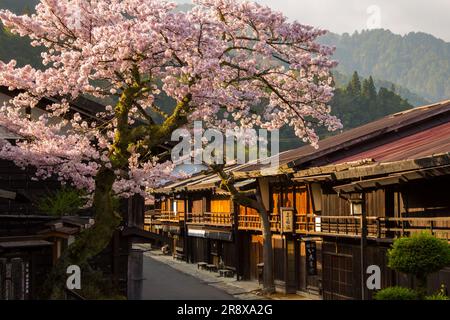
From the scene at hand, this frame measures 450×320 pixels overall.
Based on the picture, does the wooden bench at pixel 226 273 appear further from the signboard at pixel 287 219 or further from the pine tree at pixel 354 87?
A: the pine tree at pixel 354 87

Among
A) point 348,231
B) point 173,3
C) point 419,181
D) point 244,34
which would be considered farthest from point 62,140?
point 348,231

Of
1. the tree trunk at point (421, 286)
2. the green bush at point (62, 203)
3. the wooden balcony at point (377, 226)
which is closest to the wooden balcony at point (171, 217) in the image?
the wooden balcony at point (377, 226)

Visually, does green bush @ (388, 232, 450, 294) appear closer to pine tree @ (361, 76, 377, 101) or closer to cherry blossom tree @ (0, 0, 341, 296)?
cherry blossom tree @ (0, 0, 341, 296)

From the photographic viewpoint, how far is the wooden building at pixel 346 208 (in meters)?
22.6

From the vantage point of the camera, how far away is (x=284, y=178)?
117ft

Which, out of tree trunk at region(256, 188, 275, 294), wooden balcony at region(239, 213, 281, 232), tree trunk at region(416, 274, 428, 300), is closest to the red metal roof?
tree trunk at region(256, 188, 275, 294)

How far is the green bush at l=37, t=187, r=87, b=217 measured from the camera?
23484 millimetres

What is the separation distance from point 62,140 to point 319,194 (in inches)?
675

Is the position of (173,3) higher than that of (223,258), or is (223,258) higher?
(173,3)

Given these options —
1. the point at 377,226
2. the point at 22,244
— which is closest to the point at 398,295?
the point at 377,226

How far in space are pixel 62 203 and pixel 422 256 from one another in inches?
550

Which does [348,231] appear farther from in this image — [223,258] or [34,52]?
[34,52]

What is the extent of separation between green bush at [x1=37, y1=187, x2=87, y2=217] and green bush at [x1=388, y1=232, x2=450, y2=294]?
12934 mm

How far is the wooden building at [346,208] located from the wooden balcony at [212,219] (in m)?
0.15
